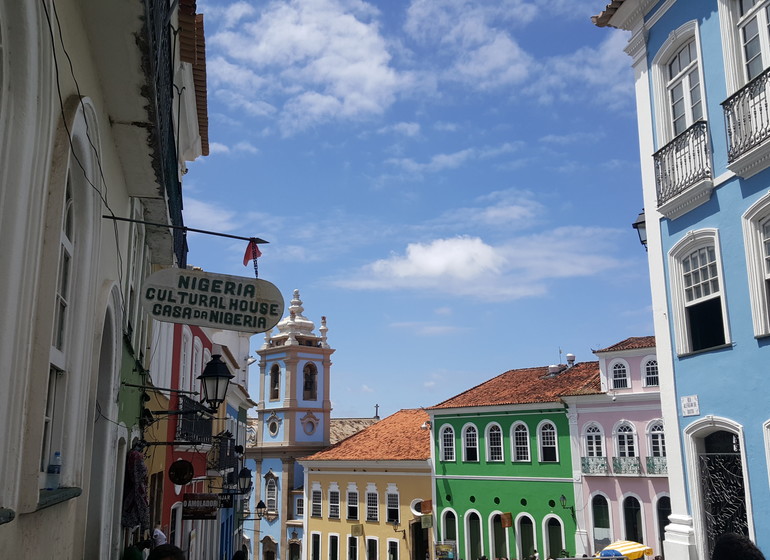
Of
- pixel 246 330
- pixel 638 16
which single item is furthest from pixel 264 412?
pixel 246 330

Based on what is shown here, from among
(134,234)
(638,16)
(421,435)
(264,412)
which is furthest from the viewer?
(264,412)

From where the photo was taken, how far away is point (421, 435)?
38.4 metres

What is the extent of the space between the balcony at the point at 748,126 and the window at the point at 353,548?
107ft

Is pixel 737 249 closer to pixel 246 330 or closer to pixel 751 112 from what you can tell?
pixel 751 112

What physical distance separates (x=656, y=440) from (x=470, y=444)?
8810mm

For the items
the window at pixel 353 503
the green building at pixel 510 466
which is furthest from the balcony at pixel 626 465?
the window at pixel 353 503

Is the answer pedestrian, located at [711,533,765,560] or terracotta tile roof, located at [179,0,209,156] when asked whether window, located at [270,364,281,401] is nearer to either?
terracotta tile roof, located at [179,0,209,156]

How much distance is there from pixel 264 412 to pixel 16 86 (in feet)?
155

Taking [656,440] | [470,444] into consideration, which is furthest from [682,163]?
[470,444]

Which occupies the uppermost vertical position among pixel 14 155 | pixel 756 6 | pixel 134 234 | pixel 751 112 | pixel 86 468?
pixel 756 6

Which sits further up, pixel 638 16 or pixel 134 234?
pixel 638 16

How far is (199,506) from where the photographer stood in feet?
46.6

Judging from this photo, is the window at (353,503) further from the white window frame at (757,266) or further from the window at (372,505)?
the white window frame at (757,266)

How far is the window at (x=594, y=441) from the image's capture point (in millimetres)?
29109
